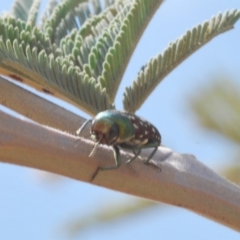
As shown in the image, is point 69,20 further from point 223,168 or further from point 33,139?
point 223,168

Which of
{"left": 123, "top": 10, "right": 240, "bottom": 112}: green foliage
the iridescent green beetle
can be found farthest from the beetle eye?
{"left": 123, "top": 10, "right": 240, "bottom": 112}: green foliage


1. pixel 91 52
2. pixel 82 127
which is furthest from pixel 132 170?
pixel 91 52

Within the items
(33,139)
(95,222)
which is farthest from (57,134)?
(95,222)

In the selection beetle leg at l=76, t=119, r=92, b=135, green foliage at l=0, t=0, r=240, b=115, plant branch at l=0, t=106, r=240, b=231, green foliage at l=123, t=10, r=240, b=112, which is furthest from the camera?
green foliage at l=123, t=10, r=240, b=112

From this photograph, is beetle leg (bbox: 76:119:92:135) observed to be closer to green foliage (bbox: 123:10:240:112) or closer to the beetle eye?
the beetle eye

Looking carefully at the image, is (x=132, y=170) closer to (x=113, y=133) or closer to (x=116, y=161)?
(x=116, y=161)

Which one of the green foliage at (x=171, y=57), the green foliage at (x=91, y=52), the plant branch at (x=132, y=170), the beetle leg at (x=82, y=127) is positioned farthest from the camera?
the green foliage at (x=171, y=57)

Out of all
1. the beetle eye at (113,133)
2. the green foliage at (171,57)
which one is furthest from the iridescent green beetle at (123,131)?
the green foliage at (171,57)

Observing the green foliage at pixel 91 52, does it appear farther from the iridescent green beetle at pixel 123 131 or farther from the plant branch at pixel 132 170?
the plant branch at pixel 132 170
